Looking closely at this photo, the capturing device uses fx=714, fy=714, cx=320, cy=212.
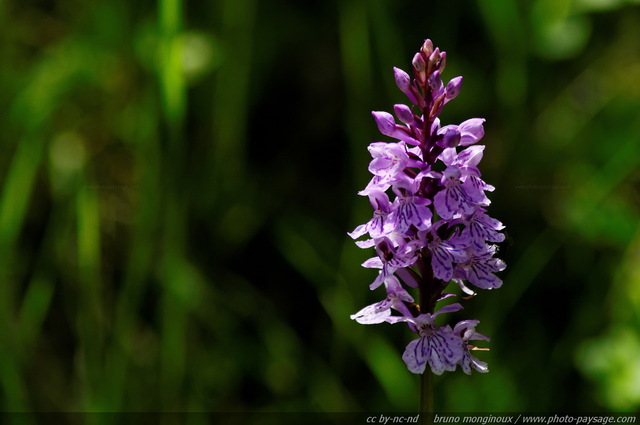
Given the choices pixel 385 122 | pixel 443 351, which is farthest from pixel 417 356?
pixel 385 122

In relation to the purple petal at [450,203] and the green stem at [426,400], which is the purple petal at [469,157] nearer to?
the purple petal at [450,203]

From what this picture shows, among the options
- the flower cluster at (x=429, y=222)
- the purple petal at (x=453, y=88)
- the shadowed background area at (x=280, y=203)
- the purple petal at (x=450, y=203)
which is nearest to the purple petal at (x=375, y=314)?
the flower cluster at (x=429, y=222)

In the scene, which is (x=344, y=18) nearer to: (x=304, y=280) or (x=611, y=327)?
(x=304, y=280)

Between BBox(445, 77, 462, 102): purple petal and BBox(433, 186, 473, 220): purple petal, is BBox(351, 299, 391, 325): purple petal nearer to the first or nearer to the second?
BBox(433, 186, 473, 220): purple petal

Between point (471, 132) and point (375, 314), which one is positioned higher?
point (471, 132)

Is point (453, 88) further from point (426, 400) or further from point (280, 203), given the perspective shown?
point (280, 203)

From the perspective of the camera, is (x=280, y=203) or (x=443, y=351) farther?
(x=280, y=203)

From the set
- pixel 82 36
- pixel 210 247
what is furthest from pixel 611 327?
pixel 82 36
